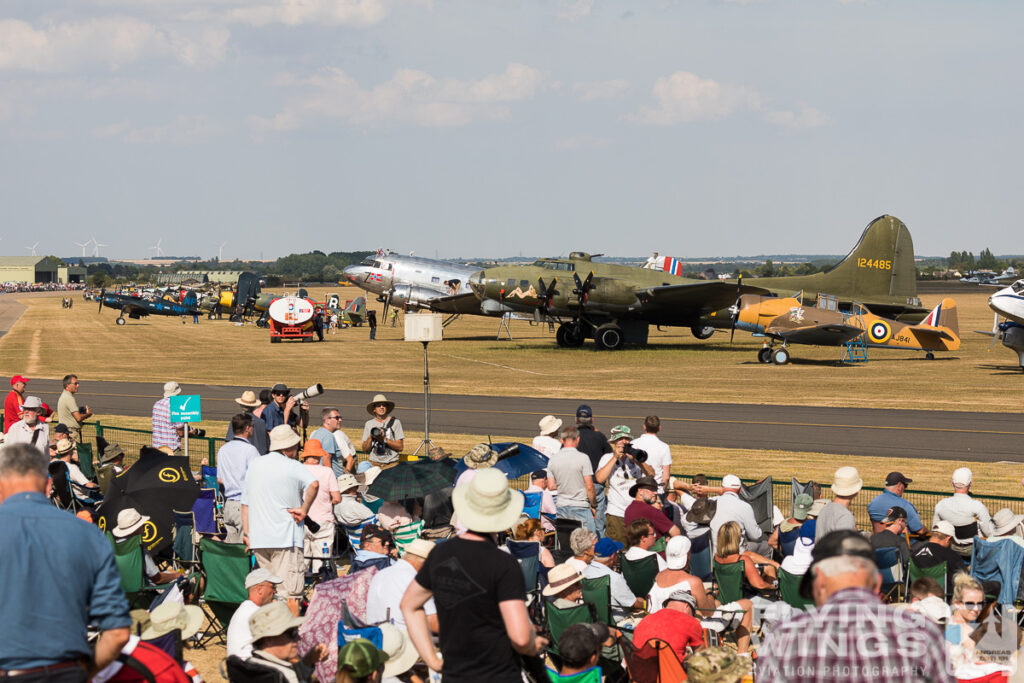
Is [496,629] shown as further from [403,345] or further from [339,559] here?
[403,345]

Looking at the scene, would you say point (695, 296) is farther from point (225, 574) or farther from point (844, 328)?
point (225, 574)

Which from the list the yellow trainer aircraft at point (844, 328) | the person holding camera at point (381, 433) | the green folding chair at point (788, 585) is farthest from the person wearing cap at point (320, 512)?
the yellow trainer aircraft at point (844, 328)

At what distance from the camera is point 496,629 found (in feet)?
16.3

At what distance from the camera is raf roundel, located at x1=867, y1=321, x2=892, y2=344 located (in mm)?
40419

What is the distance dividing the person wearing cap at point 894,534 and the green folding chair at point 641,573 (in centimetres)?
196

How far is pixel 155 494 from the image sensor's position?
1077 cm

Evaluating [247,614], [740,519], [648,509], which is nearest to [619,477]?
[648,509]

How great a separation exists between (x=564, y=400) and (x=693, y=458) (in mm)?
9525

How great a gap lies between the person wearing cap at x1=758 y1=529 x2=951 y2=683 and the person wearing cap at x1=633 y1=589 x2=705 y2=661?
11.0 ft

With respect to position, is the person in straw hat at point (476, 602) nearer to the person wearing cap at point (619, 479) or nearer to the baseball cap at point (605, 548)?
the baseball cap at point (605, 548)

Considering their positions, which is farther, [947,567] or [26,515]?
[947,567]

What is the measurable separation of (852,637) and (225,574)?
252 inches

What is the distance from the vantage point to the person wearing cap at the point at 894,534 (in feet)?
30.4

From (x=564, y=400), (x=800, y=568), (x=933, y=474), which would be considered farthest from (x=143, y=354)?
(x=800, y=568)
